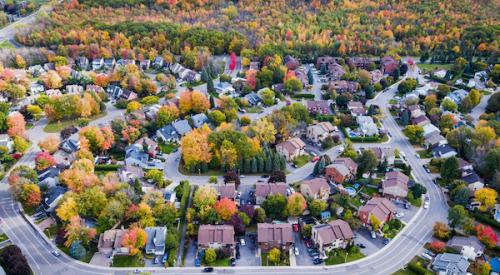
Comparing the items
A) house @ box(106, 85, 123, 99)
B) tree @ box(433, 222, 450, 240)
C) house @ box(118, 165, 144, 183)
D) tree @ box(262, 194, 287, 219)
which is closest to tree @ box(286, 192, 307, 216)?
tree @ box(262, 194, 287, 219)

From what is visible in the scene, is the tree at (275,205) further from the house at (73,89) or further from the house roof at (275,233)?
the house at (73,89)

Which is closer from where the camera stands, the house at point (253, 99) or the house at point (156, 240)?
the house at point (156, 240)

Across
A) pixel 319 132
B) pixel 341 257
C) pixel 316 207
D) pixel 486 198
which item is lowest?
pixel 341 257

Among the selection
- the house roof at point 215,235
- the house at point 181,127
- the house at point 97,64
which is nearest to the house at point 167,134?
the house at point 181,127

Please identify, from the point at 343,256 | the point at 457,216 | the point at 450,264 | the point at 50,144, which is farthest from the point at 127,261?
the point at 457,216

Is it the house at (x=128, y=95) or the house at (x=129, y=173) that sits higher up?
the house at (x=129, y=173)

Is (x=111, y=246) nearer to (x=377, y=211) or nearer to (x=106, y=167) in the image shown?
(x=106, y=167)

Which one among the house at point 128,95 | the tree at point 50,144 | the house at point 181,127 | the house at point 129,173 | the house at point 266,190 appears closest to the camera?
the house at point 266,190
